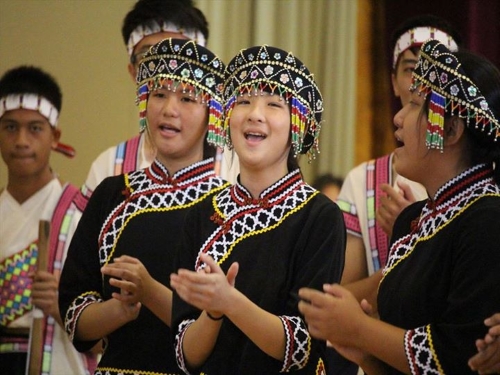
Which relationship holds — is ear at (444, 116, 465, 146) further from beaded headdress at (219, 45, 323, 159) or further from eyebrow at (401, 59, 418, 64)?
eyebrow at (401, 59, 418, 64)

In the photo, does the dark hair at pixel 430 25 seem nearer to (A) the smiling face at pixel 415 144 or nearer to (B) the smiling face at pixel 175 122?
(B) the smiling face at pixel 175 122

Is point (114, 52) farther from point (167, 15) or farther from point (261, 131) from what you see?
point (261, 131)

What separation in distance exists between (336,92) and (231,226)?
7.00ft

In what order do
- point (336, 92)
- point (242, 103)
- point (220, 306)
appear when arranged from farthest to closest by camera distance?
1. point (336, 92)
2. point (242, 103)
3. point (220, 306)

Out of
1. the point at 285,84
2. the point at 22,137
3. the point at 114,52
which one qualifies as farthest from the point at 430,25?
the point at 114,52

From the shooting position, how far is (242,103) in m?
2.33

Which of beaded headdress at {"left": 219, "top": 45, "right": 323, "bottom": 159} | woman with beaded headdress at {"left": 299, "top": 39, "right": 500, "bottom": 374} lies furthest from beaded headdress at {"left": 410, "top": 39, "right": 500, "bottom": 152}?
beaded headdress at {"left": 219, "top": 45, "right": 323, "bottom": 159}

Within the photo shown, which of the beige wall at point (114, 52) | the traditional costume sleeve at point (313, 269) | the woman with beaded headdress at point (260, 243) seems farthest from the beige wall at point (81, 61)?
the traditional costume sleeve at point (313, 269)

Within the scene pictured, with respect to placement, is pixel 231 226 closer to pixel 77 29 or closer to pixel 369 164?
pixel 369 164

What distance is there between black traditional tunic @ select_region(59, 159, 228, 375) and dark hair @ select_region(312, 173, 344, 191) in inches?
67.9

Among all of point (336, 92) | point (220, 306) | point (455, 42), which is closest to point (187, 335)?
point (220, 306)

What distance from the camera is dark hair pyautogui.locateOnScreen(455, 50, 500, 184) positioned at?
2.11m

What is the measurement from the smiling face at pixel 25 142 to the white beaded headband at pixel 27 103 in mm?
12

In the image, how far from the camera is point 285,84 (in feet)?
7.54
